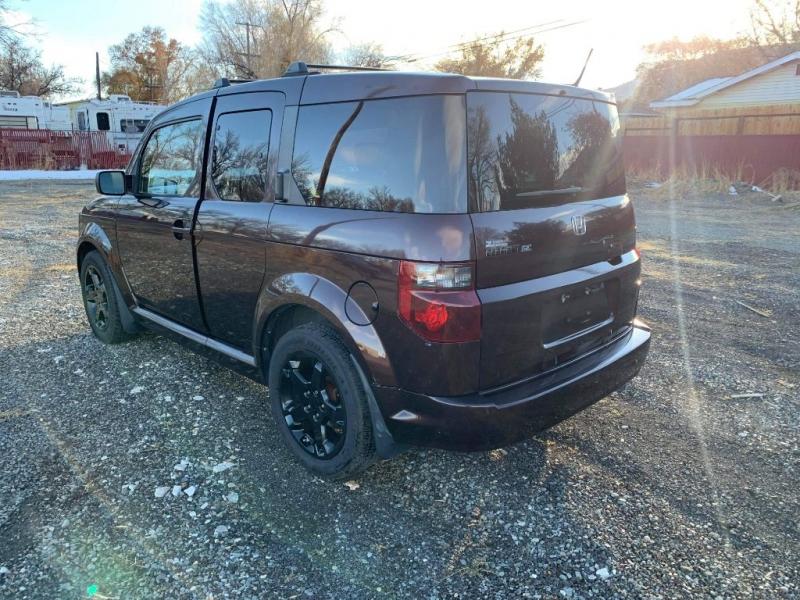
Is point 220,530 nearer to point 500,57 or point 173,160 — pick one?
point 173,160

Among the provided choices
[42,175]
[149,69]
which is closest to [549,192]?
[42,175]

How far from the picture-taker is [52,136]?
26734mm

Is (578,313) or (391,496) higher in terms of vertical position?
(578,313)

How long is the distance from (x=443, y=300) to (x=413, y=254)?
0.73 ft

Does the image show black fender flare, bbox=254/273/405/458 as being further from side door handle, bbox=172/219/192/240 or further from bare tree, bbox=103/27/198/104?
bare tree, bbox=103/27/198/104

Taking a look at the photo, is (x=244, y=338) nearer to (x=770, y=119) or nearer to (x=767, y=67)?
(x=770, y=119)

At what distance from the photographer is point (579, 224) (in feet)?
8.84

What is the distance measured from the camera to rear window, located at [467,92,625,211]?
2.34 metres

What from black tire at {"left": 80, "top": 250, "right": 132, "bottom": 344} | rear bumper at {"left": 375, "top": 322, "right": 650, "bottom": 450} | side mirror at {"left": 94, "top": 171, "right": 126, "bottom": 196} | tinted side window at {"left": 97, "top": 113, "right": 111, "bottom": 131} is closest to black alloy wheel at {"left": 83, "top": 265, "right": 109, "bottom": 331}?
black tire at {"left": 80, "top": 250, "right": 132, "bottom": 344}

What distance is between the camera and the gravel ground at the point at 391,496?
7.47 feet

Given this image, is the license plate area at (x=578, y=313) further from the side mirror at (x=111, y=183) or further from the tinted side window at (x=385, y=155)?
the side mirror at (x=111, y=183)

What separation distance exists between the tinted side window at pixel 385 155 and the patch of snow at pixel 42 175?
2482cm

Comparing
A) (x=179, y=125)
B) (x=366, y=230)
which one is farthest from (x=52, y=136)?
(x=366, y=230)

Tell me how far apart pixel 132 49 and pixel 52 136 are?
33057mm
